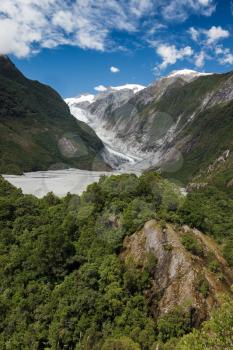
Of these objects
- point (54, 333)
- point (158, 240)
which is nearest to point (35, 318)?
point (54, 333)

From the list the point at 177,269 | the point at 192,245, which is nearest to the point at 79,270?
the point at 177,269

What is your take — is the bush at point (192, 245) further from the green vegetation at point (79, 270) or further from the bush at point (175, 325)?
the bush at point (175, 325)

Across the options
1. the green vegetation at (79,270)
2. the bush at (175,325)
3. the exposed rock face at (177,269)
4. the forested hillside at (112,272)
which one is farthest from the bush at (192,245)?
the bush at (175,325)

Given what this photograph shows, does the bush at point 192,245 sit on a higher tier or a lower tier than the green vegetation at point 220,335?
higher

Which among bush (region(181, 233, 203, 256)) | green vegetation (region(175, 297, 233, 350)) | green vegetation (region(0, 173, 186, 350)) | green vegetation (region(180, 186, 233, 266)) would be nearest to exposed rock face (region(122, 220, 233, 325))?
bush (region(181, 233, 203, 256))

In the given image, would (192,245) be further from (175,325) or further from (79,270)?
(79,270)

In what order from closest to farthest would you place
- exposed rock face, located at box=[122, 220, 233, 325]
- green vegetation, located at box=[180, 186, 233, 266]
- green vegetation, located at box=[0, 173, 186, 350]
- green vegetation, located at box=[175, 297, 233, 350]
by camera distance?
green vegetation, located at box=[175, 297, 233, 350] < exposed rock face, located at box=[122, 220, 233, 325] < green vegetation, located at box=[0, 173, 186, 350] < green vegetation, located at box=[180, 186, 233, 266]

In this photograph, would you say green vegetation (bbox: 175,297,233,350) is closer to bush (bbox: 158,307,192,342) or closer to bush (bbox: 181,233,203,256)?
bush (bbox: 158,307,192,342)
